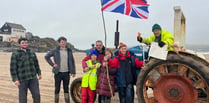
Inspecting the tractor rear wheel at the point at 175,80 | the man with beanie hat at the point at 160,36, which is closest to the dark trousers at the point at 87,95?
the tractor rear wheel at the point at 175,80

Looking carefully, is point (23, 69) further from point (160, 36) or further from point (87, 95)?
point (160, 36)

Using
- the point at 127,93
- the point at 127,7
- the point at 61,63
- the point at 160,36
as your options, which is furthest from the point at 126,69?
the point at 61,63

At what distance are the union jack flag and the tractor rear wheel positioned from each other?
110 cm

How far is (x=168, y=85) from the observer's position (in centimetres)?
362

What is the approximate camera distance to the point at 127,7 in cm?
443

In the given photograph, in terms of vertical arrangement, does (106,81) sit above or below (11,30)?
below

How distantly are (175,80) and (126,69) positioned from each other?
101 cm

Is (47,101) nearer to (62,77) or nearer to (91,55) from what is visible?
(62,77)

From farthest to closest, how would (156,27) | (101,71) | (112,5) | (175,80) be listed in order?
(101,71)
(112,5)
(156,27)
(175,80)

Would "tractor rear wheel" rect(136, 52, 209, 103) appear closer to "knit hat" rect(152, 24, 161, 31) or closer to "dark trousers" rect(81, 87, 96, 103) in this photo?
Answer: "knit hat" rect(152, 24, 161, 31)

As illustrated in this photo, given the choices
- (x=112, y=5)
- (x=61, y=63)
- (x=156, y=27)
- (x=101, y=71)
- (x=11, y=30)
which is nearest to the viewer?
(x=156, y=27)

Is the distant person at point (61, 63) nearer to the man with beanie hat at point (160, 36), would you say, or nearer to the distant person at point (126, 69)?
the distant person at point (126, 69)

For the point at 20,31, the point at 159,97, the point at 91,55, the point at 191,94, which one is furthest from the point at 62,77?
the point at 20,31

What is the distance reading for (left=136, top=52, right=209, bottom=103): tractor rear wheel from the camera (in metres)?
3.39
